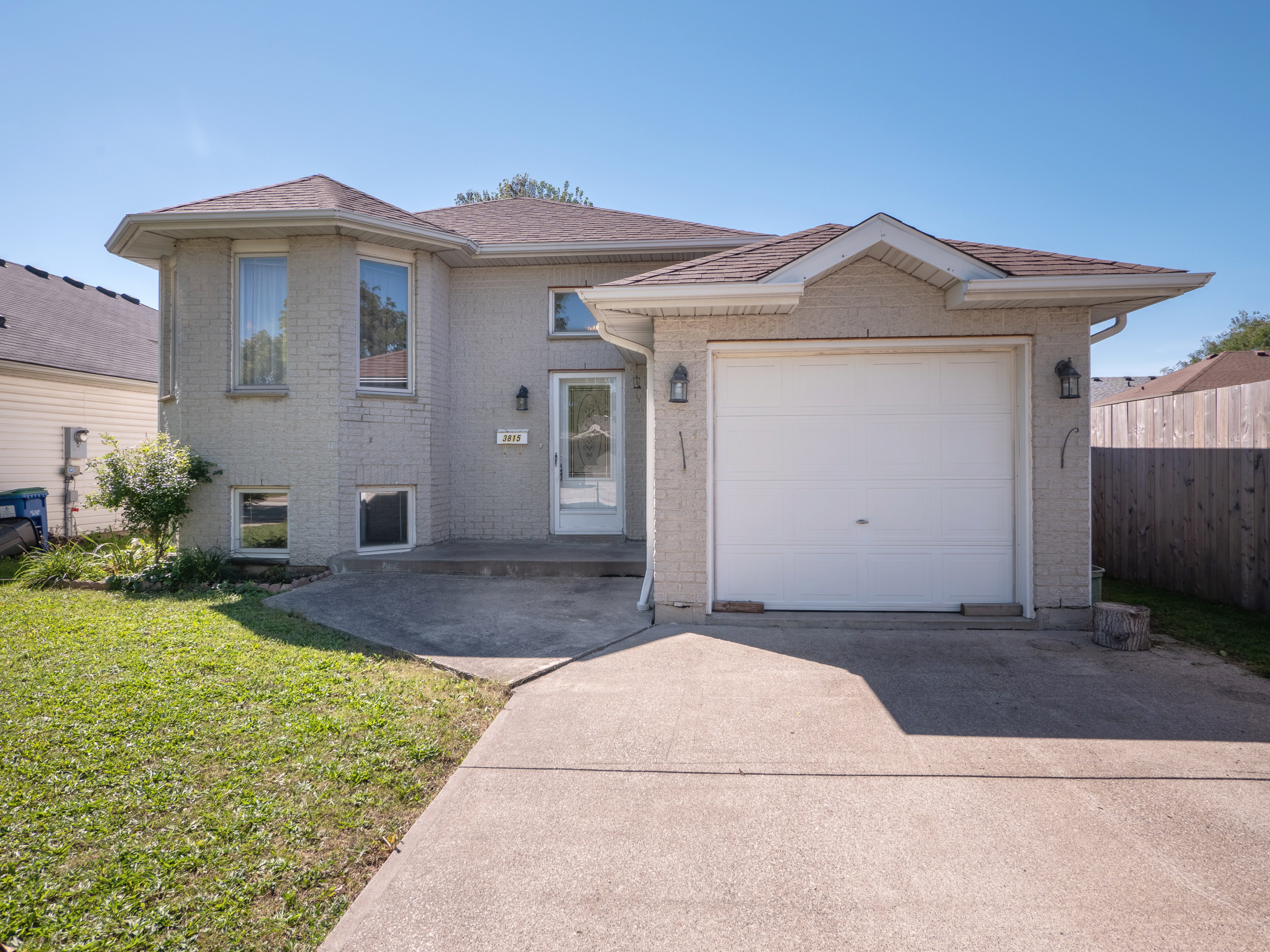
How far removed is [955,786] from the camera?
3.01m

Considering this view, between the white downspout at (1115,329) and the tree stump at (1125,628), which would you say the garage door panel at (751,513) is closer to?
the tree stump at (1125,628)

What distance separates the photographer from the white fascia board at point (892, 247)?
17.0 ft

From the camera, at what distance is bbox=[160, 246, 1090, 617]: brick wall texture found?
18.3ft

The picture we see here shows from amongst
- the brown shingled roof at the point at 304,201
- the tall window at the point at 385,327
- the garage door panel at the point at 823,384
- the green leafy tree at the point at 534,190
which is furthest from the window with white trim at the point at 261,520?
the green leafy tree at the point at 534,190

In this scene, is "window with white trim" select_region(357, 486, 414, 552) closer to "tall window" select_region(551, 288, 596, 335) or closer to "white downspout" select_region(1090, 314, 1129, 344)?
"tall window" select_region(551, 288, 596, 335)

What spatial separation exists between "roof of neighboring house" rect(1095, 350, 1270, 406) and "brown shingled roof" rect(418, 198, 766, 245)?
26.6ft

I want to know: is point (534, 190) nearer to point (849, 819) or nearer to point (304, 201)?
point (304, 201)

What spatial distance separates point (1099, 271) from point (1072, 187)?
32.7ft

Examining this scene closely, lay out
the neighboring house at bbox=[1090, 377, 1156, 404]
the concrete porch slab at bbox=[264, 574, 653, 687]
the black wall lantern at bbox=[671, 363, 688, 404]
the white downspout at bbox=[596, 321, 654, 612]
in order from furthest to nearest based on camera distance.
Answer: the neighboring house at bbox=[1090, 377, 1156, 404]
the white downspout at bbox=[596, 321, 654, 612]
the black wall lantern at bbox=[671, 363, 688, 404]
the concrete porch slab at bbox=[264, 574, 653, 687]

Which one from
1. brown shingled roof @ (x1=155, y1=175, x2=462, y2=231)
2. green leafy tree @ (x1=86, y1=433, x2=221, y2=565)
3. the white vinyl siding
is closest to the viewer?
green leafy tree @ (x1=86, y1=433, x2=221, y2=565)

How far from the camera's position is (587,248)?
8812 millimetres

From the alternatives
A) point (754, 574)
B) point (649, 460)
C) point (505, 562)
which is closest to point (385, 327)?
point (505, 562)

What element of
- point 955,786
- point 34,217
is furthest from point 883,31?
point 34,217

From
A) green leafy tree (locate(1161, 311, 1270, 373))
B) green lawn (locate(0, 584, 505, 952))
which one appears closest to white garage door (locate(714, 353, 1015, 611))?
green lawn (locate(0, 584, 505, 952))
